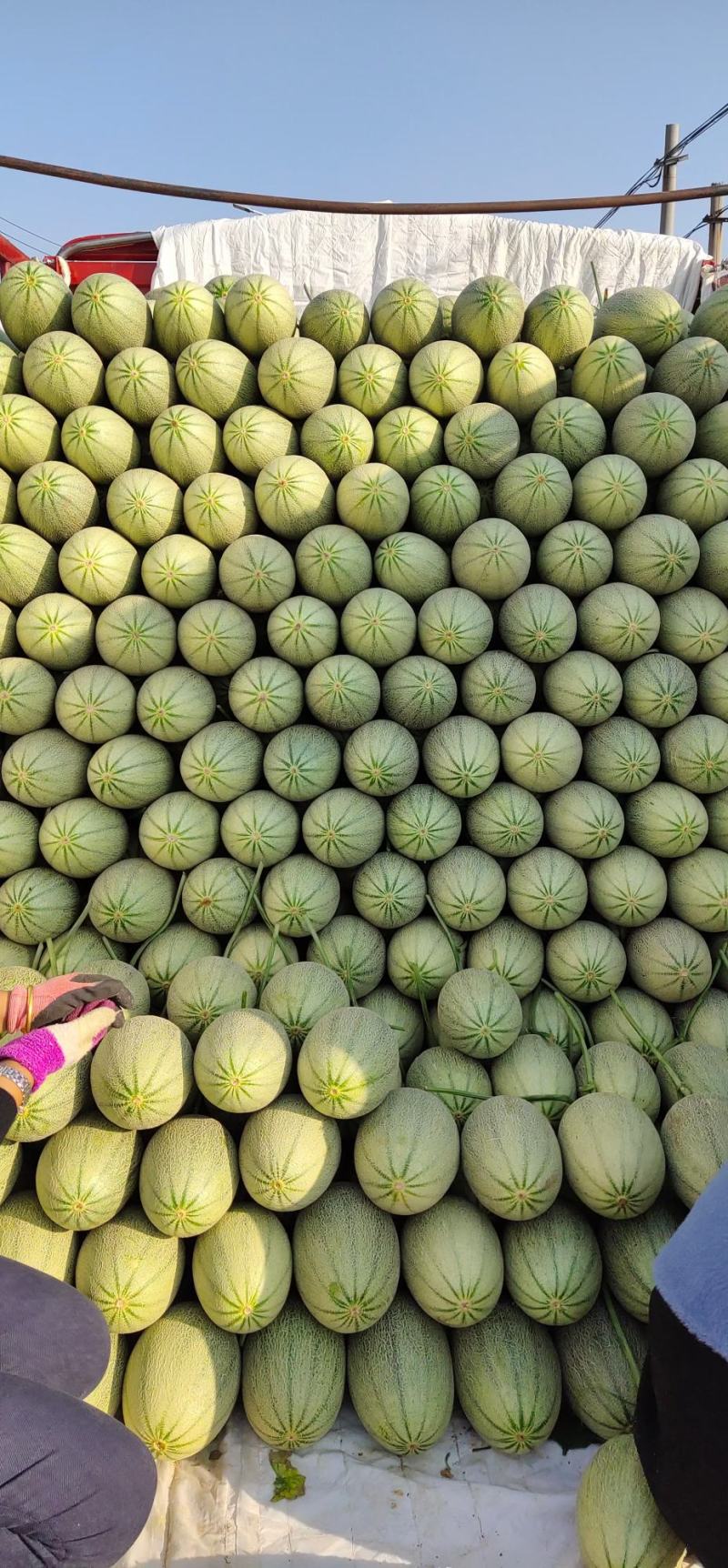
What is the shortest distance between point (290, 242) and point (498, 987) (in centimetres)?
491

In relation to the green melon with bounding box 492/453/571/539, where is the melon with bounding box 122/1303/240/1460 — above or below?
below

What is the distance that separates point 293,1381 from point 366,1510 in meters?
0.29

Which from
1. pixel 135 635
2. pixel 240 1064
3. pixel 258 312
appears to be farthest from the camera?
pixel 258 312

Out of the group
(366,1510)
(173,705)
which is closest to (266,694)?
(173,705)

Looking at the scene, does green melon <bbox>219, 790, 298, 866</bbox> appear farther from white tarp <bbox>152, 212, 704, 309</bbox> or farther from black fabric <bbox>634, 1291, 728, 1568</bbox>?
white tarp <bbox>152, 212, 704, 309</bbox>

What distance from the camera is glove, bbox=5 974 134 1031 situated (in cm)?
166

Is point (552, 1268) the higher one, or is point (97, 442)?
point (97, 442)

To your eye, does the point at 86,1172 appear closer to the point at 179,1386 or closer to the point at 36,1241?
the point at 36,1241

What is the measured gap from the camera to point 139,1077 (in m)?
1.77

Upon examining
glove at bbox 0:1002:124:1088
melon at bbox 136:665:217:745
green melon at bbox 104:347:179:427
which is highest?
green melon at bbox 104:347:179:427

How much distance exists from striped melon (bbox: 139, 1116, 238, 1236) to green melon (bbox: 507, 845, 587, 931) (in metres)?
1.07

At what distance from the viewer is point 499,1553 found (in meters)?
1.63

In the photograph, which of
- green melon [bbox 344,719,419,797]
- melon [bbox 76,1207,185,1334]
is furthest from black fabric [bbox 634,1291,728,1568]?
green melon [bbox 344,719,419,797]

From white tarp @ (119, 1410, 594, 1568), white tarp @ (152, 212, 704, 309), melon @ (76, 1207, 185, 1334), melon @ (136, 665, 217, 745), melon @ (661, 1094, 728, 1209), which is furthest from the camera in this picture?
white tarp @ (152, 212, 704, 309)
